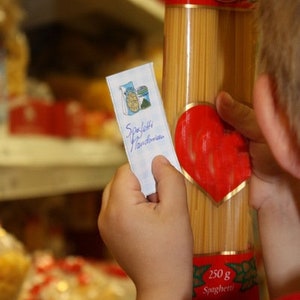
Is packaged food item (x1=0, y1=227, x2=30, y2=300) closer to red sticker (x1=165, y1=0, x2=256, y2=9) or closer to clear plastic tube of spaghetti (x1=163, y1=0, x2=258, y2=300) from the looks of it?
clear plastic tube of spaghetti (x1=163, y1=0, x2=258, y2=300)

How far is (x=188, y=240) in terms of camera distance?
2.09 ft

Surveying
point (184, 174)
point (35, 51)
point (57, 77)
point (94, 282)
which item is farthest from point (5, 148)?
point (35, 51)

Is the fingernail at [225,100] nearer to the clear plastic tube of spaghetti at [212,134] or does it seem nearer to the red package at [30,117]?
the clear plastic tube of spaghetti at [212,134]

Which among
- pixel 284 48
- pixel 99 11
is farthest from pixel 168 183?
pixel 99 11

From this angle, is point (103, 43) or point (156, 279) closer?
point (156, 279)

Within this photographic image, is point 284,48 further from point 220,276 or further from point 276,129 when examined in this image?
point 220,276

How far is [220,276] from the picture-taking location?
66 cm

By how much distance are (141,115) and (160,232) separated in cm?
11

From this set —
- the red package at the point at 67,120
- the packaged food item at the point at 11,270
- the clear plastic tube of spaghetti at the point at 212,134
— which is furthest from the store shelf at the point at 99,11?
the clear plastic tube of spaghetti at the point at 212,134

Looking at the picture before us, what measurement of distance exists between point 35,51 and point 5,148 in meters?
0.84

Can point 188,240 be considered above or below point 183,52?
below

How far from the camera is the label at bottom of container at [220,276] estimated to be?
661mm

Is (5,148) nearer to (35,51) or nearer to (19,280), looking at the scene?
(19,280)

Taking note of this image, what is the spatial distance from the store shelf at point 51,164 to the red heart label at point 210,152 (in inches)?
20.1
